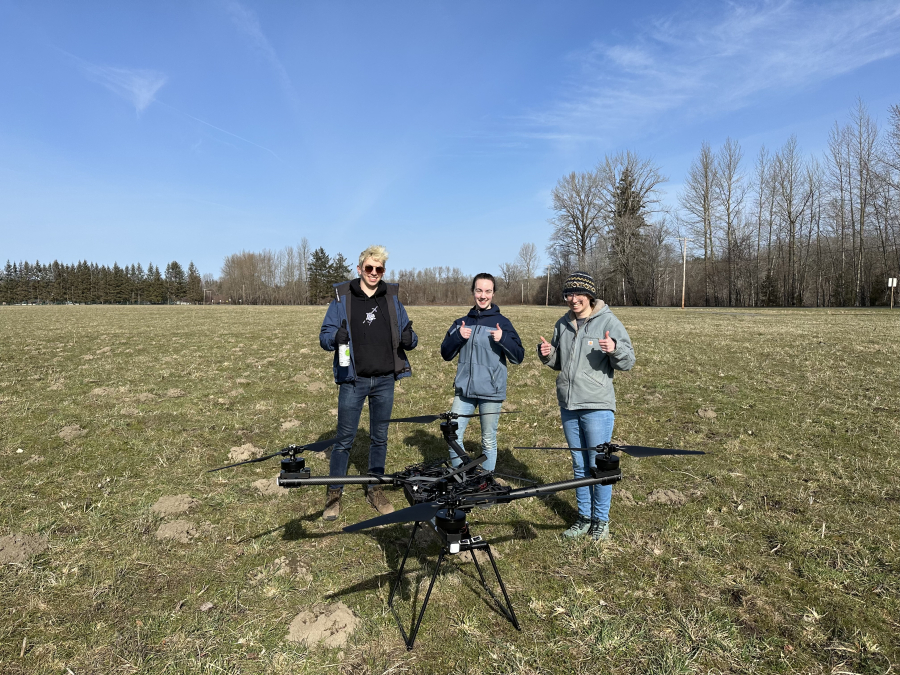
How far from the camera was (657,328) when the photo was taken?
2433cm

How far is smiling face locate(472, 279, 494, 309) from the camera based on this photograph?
17.4 feet

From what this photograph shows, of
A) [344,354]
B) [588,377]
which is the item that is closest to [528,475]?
[588,377]

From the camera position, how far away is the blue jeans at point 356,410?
5.11m

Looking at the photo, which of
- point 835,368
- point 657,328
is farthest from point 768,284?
point 835,368

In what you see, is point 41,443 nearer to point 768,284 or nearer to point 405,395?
point 405,395

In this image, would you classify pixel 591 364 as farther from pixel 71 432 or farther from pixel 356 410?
pixel 71 432

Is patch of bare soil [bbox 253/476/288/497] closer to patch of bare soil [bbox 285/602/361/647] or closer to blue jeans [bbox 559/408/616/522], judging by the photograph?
patch of bare soil [bbox 285/602/361/647]

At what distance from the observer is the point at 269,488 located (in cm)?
614

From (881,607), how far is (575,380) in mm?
3052

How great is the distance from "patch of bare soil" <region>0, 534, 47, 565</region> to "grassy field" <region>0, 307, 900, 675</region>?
45mm

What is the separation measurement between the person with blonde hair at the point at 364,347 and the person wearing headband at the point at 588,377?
1802 mm

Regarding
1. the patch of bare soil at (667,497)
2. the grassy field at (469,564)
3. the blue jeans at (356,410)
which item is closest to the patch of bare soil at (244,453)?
the grassy field at (469,564)

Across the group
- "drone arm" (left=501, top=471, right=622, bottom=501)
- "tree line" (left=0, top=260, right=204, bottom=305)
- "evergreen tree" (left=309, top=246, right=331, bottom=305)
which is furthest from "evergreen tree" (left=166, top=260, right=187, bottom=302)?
"drone arm" (left=501, top=471, right=622, bottom=501)

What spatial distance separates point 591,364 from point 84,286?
165647 millimetres
